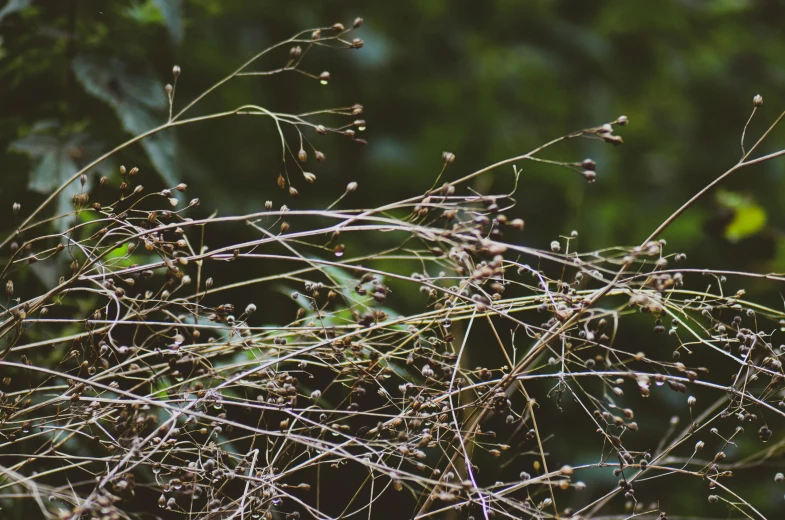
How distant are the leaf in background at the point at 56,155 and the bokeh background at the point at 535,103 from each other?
35 centimetres

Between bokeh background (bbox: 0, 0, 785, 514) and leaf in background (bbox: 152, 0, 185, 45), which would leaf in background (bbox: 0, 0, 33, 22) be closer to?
leaf in background (bbox: 152, 0, 185, 45)

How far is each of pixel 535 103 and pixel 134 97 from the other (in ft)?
5.85

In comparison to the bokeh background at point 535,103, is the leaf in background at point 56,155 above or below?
above

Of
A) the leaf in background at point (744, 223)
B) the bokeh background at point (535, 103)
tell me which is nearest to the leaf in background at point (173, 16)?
the bokeh background at point (535, 103)

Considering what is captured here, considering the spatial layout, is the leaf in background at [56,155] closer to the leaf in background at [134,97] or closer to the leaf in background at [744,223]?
the leaf in background at [134,97]

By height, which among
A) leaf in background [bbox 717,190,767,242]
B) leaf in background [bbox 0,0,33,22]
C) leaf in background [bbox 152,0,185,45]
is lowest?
leaf in background [bbox 717,190,767,242]

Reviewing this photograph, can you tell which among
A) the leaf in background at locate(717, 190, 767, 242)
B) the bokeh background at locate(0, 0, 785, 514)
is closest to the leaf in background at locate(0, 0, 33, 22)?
the bokeh background at locate(0, 0, 785, 514)

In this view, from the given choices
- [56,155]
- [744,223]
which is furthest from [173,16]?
[744,223]

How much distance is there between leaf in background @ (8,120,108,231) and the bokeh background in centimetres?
35

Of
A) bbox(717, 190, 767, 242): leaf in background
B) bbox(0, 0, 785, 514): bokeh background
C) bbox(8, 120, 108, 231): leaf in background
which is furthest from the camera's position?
bbox(0, 0, 785, 514): bokeh background

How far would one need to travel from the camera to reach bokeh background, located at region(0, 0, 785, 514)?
192 cm

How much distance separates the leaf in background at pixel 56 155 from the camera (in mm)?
821

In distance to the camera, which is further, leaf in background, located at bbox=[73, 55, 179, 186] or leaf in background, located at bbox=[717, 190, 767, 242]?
leaf in background, located at bbox=[717, 190, 767, 242]

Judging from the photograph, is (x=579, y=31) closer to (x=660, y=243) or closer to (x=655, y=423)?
(x=655, y=423)
